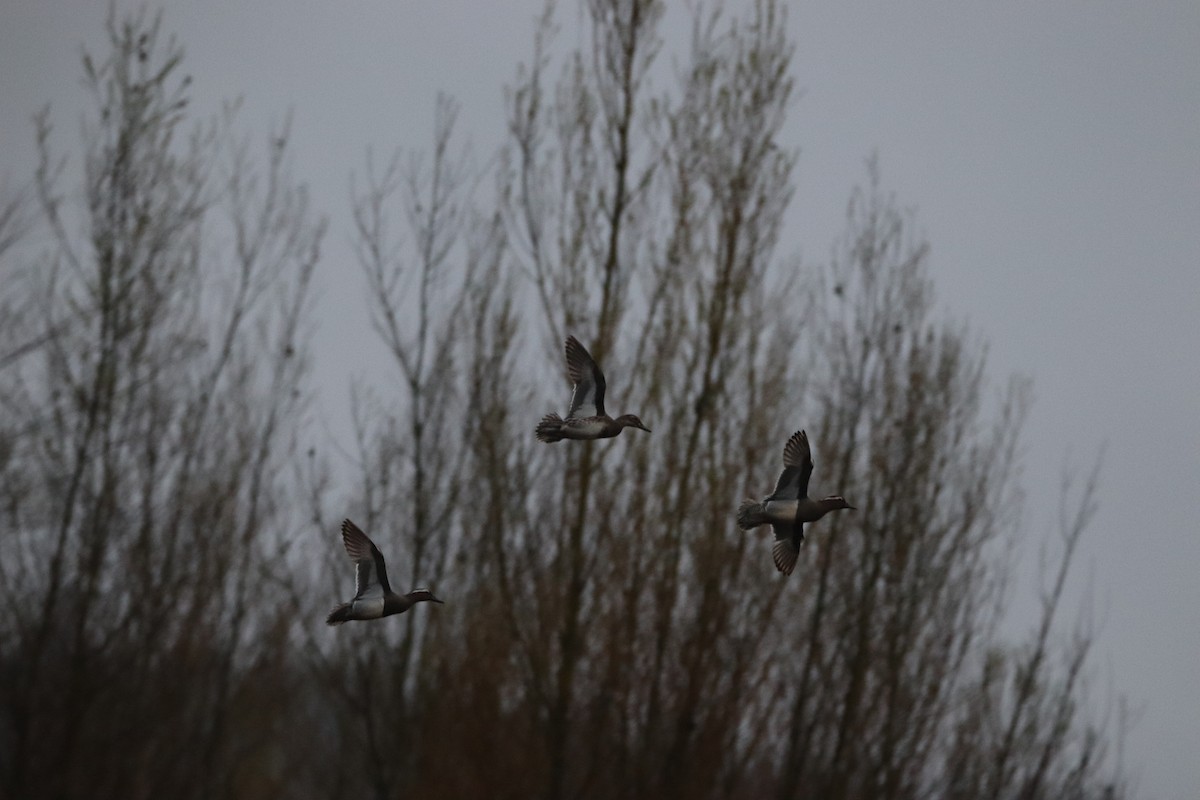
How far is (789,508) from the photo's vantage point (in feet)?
19.0

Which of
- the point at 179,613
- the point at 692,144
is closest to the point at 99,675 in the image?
the point at 179,613

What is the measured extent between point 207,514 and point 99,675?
91.3 inches

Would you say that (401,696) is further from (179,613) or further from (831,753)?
(831,753)

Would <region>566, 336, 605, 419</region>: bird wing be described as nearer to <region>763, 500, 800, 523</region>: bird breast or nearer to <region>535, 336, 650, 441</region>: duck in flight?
<region>535, 336, 650, 441</region>: duck in flight

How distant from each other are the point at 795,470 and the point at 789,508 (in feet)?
0.62

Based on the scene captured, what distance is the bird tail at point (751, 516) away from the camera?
5.82 metres

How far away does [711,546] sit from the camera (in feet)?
37.5

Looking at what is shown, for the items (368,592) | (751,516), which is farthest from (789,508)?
(368,592)

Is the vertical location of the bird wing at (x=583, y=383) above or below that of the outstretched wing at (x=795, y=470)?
above

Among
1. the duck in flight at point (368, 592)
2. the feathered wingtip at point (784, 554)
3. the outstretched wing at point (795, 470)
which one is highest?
the outstretched wing at point (795, 470)

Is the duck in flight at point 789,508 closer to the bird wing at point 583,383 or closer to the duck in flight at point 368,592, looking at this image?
the bird wing at point 583,383

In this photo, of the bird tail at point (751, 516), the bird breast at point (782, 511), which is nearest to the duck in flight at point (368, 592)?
the bird tail at point (751, 516)

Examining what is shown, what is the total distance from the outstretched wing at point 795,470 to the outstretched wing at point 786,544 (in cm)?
13

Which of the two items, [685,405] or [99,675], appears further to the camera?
[685,405]
